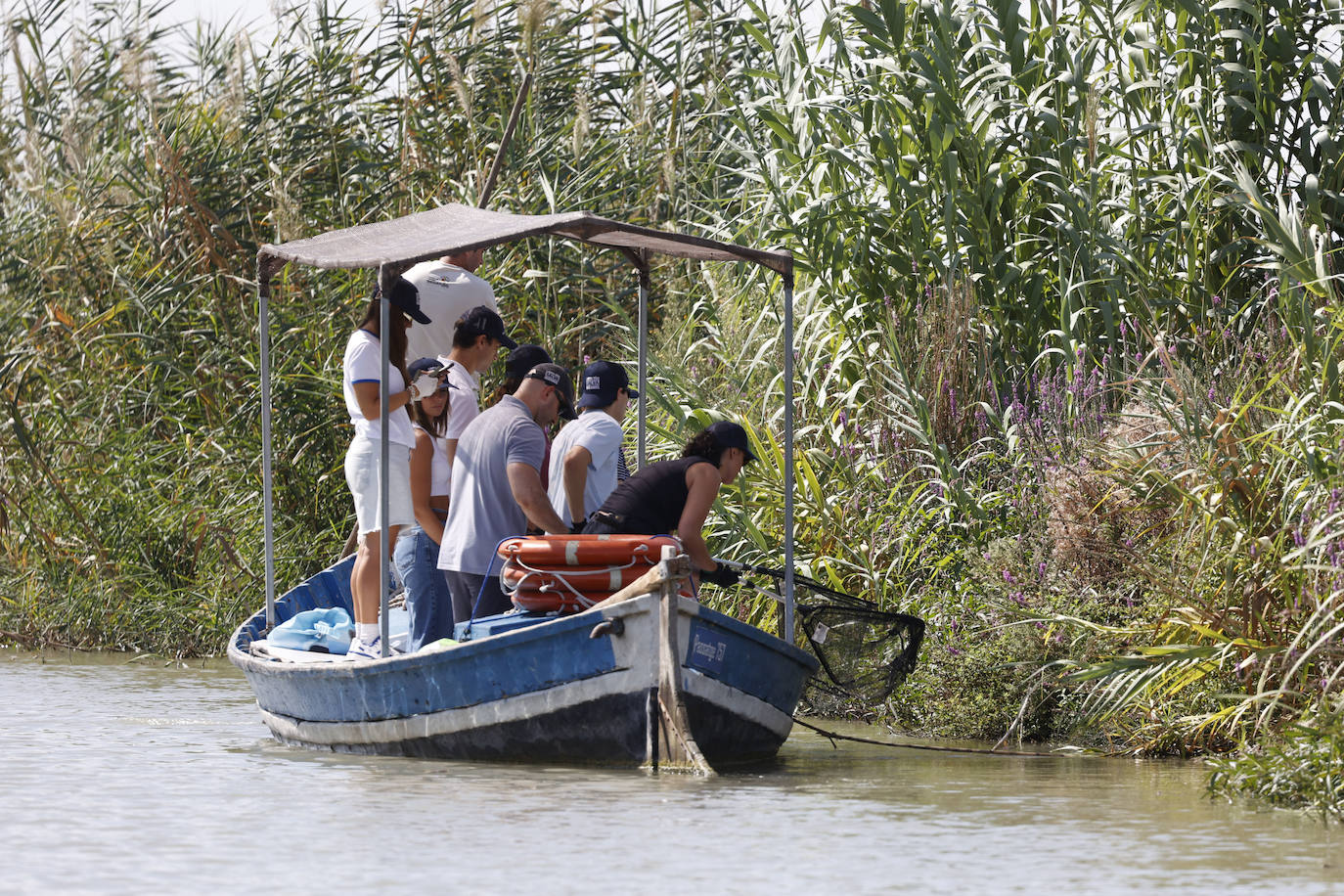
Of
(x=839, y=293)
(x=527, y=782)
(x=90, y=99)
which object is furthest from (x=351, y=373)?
(x=90, y=99)

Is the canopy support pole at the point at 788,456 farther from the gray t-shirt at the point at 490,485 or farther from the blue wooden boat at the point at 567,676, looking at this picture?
the gray t-shirt at the point at 490,485

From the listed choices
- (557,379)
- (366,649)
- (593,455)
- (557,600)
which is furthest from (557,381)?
(366,649)

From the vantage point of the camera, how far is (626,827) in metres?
6.86

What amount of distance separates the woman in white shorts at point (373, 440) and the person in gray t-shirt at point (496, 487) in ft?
0.88

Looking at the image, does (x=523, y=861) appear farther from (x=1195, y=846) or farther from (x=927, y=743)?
(x=927, y=743)

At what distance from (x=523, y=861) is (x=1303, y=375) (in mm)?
4363

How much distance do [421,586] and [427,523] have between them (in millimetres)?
332

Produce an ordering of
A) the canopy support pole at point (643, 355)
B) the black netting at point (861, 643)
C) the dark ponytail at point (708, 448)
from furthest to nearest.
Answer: the canopy support pole at point (643, 355), the black netting at point (861, 643), the dark ponytail at point (708, 448)

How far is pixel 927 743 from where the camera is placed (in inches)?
377

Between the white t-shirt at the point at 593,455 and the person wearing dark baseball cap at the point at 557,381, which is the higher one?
the person wearing dark baseball cap at the point at 557,381

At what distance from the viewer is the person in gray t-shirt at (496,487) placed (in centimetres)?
866

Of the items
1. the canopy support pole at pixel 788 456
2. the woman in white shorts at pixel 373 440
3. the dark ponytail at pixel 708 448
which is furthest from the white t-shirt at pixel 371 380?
the canopy support pole at pixel 788 456

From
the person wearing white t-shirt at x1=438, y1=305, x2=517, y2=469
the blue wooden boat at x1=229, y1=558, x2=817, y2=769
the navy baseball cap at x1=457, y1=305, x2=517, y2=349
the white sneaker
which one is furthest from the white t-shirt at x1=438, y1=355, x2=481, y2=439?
the blue wooden boat at x1=229, y1=558, x2=817, y2=769

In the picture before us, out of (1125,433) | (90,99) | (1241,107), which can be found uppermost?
(90,99)
